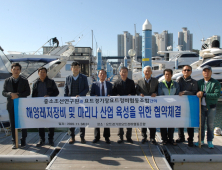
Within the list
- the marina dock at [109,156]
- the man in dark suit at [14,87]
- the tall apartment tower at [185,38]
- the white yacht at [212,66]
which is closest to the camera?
the marina dock at [109,156]

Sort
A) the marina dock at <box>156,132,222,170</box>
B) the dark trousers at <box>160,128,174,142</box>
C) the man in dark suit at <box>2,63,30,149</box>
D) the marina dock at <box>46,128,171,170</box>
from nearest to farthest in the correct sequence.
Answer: the marina dock at <box>46,128,171,170</box> < the marina dock at <box>156,132,222,170</box> < the man in dark suit at <box>2,63,30,149</box> < the dark trousers at <box>160,128,174,142</box>

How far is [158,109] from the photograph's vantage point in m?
4.08

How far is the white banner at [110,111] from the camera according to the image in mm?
4070

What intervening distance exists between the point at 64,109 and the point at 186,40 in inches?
2568

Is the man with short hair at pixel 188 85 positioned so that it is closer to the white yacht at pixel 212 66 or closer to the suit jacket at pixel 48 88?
the suit jacket at pixel 48 88

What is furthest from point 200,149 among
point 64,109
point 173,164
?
point 64,109

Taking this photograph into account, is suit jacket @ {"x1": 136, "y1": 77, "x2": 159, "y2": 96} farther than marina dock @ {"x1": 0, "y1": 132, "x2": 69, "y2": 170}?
Yes

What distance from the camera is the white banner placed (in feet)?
13.4

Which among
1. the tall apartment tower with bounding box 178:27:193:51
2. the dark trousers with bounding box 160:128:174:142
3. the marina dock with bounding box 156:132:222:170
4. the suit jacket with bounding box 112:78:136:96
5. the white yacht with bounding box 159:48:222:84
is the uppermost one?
the tall apartment tower with bounding box 178:27:193:51

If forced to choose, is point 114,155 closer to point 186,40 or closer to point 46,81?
point 46,81

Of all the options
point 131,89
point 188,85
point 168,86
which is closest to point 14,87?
point 131,89

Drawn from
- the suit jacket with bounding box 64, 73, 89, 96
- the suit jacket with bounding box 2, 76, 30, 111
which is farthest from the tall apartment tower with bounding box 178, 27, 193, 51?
the suit jacket with bounding box 2, 76, 30, 111

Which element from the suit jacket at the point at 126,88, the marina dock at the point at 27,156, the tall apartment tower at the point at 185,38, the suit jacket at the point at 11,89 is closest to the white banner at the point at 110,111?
the suit jacket at the point at 11,89

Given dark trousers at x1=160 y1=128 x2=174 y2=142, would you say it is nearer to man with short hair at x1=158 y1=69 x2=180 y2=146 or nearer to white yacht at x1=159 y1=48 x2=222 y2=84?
man with short hair at x1=158 y1=69 x2=180 y2=146
